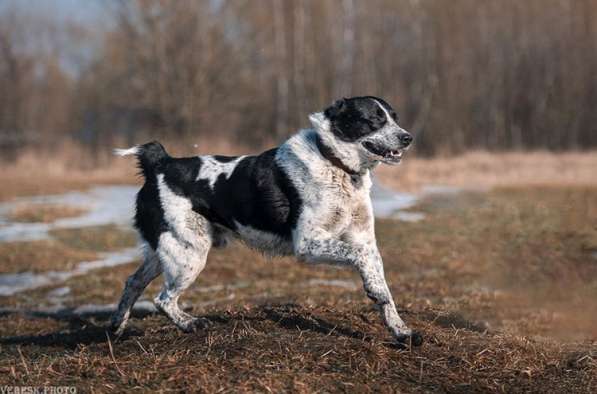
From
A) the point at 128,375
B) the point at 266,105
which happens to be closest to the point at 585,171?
the point at 266,105

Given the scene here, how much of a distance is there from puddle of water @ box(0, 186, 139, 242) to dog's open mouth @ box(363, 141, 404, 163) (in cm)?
910

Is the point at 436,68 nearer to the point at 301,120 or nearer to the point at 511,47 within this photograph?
the point at 511,47

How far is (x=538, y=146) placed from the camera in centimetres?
3222

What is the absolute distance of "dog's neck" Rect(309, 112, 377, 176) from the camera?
584 cm

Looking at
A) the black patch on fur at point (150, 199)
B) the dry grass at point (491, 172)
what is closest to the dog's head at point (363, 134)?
the black patch on fur at point (150, 199)

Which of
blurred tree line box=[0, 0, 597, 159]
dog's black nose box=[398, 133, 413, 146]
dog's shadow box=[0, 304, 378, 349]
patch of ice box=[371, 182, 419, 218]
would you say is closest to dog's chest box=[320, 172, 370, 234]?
dog's black nose box=[398, 133, 413, 146]

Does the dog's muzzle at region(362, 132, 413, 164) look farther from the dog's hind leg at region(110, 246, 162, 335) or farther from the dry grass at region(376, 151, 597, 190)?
the dry grass at region(376, 151, 597, 190)

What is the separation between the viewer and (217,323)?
6.18 meters

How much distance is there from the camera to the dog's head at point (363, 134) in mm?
5824

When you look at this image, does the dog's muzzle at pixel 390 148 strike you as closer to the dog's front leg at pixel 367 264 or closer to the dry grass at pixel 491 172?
the dog's front leg at pixel 367 264

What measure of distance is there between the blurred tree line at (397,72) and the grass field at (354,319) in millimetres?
16468

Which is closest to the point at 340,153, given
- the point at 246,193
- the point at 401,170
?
the point at 246,193

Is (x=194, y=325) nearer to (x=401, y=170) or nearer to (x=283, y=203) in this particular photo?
(x=283, y=203)

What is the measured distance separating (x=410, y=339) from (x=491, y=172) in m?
18.2
